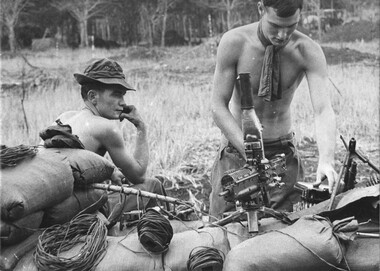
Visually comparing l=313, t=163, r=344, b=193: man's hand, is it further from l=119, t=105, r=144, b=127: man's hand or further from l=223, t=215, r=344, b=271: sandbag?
l=119, t=105, r=144, b=127: man's hand

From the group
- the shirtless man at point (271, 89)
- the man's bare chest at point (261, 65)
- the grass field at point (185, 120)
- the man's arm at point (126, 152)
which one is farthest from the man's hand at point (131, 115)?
the grass field at point (185, 120)

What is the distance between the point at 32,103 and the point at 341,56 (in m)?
11.7

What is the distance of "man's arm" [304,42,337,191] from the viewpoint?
2990 millimetres

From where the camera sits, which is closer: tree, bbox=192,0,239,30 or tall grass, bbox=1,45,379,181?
tall grass, bbox=1,45,379,181

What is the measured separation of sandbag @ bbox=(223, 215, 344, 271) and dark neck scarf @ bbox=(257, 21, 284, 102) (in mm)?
1193

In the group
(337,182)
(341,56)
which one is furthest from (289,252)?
(341,56)

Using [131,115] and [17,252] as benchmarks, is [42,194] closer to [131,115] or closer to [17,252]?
[17,252]

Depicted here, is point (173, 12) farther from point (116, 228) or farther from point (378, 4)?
point (116, 228)

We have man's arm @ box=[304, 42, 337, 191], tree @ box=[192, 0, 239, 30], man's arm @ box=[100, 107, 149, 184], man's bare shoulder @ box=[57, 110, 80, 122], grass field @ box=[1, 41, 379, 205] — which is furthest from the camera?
tree @ box=[192, 0, 239, 30]

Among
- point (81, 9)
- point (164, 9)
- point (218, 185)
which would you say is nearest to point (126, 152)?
point (218, 185)

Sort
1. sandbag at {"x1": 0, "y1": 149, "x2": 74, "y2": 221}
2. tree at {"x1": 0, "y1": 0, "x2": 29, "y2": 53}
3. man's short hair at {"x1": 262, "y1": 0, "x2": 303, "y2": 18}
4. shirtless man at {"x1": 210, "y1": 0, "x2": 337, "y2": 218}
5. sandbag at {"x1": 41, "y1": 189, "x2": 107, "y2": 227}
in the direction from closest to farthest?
1. sandbag at {"x1": 0, "y1": 149, "x2": 74, "y2": 221}
2. sandbag at {"x1": 41, "y1": 189, "x2": 107, "y2": 227}
3. man's short hair at {"x1": 262, "y1": 0, "x2": 303, "y2": 18}
4. shirtless man at {"x1": 210, "y1": 0, "x2": 337, "y2": 218}
5. tree at {"x1": 0, "y1": 0, "x2": 29, "y2": 53}

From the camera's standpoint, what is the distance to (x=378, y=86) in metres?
9.91

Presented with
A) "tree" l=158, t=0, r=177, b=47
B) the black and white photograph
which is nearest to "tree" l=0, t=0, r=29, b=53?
"tree" l=158, t=0, r=177, b=47

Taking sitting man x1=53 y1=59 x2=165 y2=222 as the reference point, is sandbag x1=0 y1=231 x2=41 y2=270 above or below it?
below
